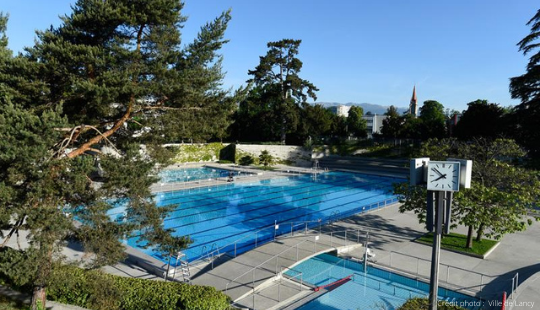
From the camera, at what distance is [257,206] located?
68.5 feet

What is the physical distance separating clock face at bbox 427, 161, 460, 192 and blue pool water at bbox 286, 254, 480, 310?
389 centimetres

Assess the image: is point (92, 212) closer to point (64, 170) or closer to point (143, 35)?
point (64, 170)

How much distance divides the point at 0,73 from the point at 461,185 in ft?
30.2

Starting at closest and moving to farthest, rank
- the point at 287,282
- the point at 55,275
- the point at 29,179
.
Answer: the point at 29,179, the point at 55,275, the point at 287,282

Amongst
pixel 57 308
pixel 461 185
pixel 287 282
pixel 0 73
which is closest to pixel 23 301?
pixel 57 308

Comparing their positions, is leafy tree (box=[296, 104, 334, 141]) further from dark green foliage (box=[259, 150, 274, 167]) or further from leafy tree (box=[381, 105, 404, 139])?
leafy tree (box=[381, 105, 404, 139])

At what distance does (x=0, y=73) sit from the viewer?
7168 mm

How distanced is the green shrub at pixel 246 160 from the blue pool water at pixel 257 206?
Answer: 7759mm

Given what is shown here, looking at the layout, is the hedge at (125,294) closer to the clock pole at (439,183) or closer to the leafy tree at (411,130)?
the clock pole at (439,183)

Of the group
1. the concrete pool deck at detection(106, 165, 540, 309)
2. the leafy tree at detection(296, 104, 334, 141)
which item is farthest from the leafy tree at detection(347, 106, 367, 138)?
the concrete pool deck at detection(106, 165, 540, 309)

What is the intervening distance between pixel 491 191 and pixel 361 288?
5012 millimetres

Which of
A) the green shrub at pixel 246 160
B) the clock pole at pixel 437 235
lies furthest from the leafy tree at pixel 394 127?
the clock pole at pixel 437 235

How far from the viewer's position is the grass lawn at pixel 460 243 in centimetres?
1220

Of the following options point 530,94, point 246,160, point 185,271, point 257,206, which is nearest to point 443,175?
point 185,271
